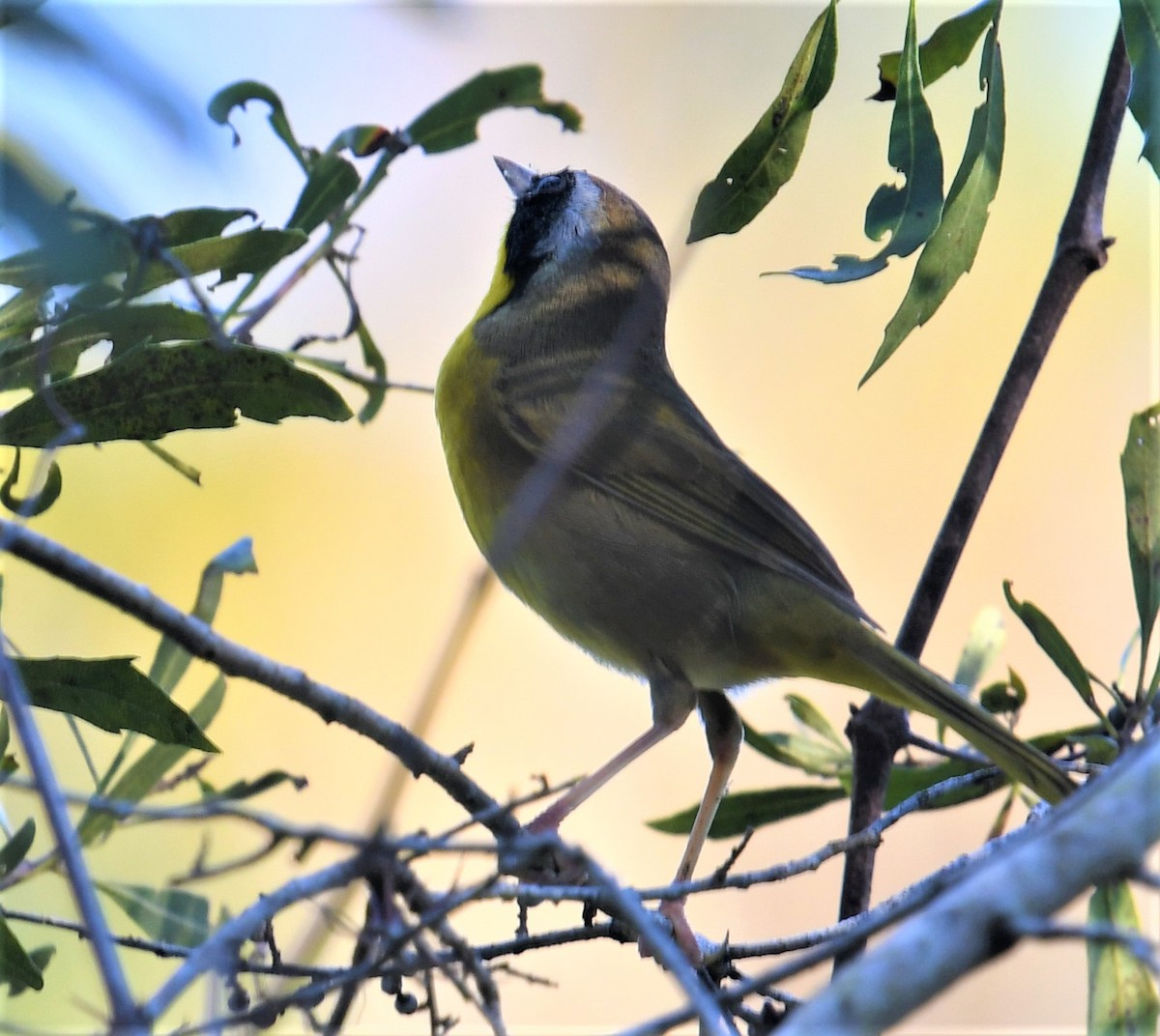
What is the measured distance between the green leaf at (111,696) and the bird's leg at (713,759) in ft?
3.76

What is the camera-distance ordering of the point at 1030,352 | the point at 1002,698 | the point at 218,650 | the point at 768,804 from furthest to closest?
the point at 768,804
the point at 1002,698
the point at 1030,352
the point at 218,650

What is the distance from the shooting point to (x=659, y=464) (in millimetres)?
3191

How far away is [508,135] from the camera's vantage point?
4.65 meters

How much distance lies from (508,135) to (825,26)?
2.47 meters

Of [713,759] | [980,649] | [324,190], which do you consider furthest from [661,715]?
[324,190]

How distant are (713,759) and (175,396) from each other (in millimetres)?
1782

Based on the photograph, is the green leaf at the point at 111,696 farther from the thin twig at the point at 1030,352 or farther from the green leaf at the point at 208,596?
the thin twig at the point at 1030,352

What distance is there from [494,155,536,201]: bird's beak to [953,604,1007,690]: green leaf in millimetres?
1758

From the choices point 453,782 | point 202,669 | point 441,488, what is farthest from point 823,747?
point 441,488

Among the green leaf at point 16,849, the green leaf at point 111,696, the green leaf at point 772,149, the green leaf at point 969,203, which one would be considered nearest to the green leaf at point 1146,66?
the green leaf at point 969,203

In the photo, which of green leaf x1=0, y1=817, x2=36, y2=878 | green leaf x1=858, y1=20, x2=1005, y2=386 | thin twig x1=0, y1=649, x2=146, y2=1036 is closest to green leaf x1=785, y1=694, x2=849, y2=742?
green leaf x1=858, y1=20, x2=1005, y2=386

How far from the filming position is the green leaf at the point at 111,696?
6.67ft

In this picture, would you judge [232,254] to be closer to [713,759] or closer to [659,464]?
[659,464]

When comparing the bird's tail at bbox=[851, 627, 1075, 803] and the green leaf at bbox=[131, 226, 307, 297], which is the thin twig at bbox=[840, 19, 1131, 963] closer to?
the bird's tail at bbox=[851, 627, 1075, 803]
